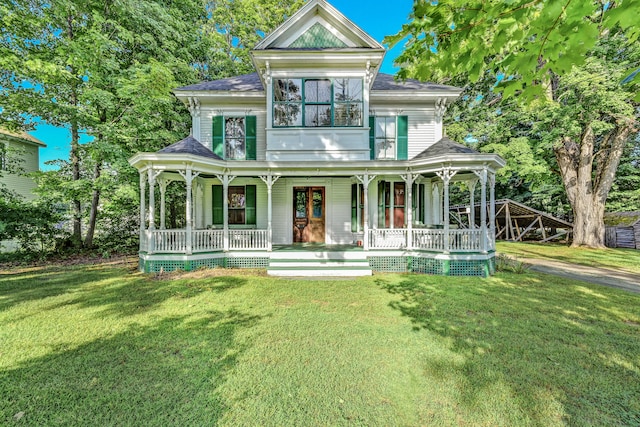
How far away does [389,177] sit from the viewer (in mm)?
10359

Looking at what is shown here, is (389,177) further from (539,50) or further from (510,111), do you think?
(510,111)

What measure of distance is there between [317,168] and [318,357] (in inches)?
251

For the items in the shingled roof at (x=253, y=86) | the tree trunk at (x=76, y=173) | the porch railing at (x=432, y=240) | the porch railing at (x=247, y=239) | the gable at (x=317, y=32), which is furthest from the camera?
the tree trunk at (x=76, y=173)

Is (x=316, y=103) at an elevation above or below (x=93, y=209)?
above

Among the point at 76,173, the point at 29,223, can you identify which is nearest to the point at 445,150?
the point at 76,173

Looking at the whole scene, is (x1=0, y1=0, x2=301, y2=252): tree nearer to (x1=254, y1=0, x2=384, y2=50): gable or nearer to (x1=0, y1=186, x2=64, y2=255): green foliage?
(x1=0, y1=186, x2=64, y2=255): green foliage

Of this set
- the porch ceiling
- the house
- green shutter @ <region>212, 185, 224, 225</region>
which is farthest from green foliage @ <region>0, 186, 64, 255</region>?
green shutter @ <region>212, 185, 224, 225</region>

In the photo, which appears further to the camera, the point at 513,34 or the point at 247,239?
the point at 247,239

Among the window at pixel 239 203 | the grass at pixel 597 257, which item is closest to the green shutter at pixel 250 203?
the window at pixel 239 203

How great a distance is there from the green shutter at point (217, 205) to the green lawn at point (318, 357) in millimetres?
4219

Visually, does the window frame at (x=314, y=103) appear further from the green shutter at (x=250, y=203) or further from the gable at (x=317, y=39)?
the green shutter at (x=250, y=203)

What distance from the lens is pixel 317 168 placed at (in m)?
8.97

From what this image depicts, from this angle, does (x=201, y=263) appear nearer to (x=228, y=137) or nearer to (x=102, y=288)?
(x=102, y=288)

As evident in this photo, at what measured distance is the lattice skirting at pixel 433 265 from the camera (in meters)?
8.21
